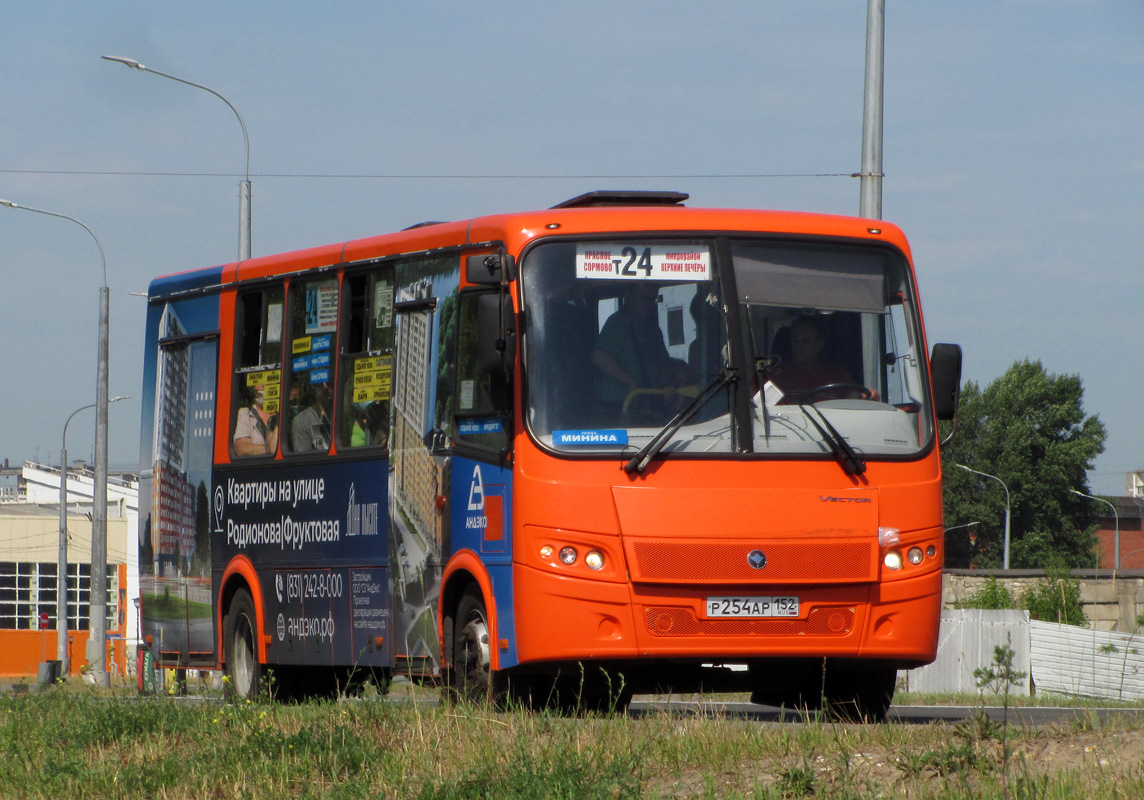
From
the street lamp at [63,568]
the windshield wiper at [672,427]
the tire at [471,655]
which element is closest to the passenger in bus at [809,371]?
the windshield wiper at [672,427]

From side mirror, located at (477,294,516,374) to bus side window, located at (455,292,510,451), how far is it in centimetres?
3

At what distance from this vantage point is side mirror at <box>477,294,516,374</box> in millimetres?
9875

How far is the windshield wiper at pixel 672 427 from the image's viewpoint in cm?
961

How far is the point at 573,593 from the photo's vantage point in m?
9.55

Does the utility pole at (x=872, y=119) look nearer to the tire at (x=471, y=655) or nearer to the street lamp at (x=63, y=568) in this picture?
the tire at (x=471, y=655)

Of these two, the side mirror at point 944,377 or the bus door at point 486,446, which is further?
the side mirror at point 944,377

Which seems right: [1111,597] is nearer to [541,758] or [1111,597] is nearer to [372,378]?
[372,378]

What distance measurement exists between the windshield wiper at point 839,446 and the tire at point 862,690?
4.90 ft

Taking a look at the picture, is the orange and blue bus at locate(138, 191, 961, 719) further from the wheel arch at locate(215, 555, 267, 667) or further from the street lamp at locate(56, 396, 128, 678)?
the street lamp at locate(56, 396, 128, 678)

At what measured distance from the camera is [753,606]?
966 cm

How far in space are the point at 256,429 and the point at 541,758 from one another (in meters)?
6.67

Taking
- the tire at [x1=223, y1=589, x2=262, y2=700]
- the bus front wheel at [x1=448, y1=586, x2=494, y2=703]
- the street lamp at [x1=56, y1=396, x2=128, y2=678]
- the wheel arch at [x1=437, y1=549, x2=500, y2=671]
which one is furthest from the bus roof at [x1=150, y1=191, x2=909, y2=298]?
the street lamp at [x1=56, y1=396, x2=128, y2=678]

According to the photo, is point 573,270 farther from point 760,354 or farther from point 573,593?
point 573,593

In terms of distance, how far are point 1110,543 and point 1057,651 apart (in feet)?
272
